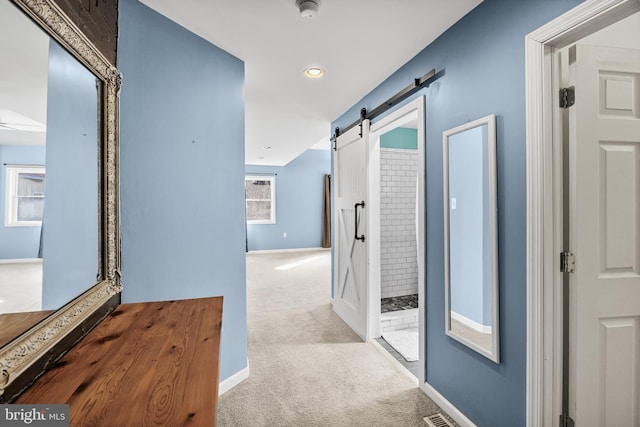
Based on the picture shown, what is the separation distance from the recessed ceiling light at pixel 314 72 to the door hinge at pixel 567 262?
81.6 inches

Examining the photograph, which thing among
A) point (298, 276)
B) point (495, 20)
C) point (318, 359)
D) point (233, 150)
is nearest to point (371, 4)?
point (495, 20)

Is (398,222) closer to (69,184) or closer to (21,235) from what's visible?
(69,184)

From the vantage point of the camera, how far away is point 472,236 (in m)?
1.82

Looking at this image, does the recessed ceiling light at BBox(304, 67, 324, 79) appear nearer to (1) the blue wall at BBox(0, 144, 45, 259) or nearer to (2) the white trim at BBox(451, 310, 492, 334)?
(1) the blue wall at BBox(0, 144, 45, 259)

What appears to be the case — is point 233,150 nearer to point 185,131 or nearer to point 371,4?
point 185,131

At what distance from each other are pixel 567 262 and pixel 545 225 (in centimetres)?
19

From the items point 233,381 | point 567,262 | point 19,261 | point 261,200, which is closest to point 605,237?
point 567,262

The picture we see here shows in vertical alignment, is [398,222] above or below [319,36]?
below

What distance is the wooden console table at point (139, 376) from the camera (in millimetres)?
735

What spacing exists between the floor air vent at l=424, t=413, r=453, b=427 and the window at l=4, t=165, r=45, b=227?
2.16m

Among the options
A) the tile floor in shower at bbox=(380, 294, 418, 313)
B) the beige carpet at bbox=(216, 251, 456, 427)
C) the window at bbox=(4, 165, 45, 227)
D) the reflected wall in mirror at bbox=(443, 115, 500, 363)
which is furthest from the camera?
the tile floor in shower at bbox=(380, 294, 418, 313)

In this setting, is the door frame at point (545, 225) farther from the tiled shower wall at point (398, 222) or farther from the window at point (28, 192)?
the tiled shower wall at point (398, 222)

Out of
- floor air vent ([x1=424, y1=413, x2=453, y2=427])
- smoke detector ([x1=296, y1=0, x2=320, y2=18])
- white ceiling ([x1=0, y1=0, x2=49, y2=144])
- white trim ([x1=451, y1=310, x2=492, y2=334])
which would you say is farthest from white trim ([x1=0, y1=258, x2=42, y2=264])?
floor air vent ([x1=424, y1=413, x2=453, y2=427])

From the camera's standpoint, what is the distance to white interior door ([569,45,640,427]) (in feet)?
4.45
